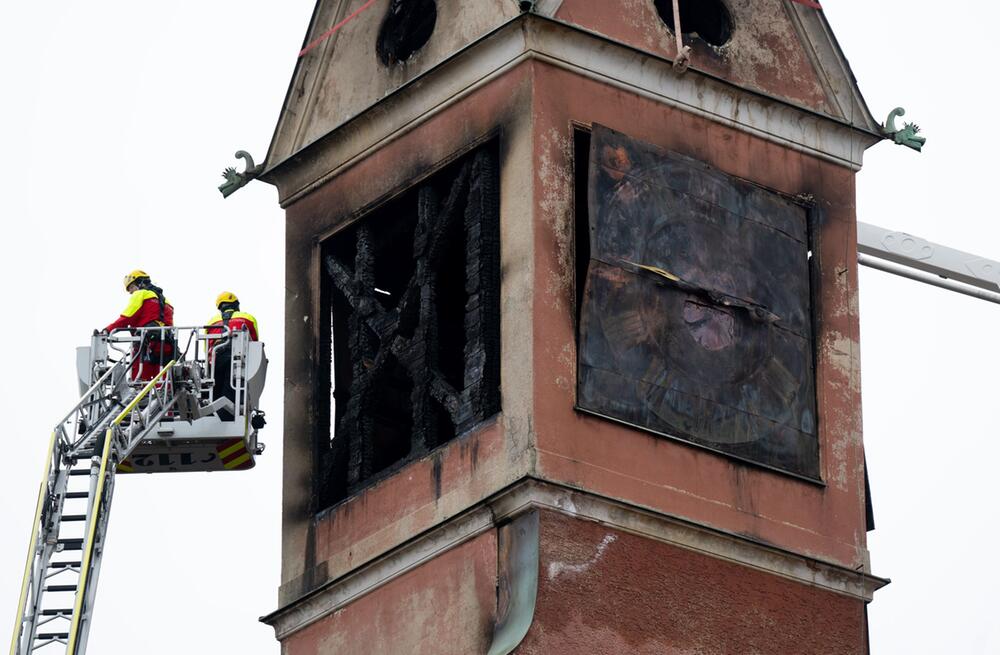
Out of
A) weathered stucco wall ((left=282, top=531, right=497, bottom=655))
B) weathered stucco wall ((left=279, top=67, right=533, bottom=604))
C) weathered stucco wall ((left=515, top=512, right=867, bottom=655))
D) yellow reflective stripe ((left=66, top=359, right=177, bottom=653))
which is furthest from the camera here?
yellow reflective stripe ((left=66, top=359, right=177, bottom=653))

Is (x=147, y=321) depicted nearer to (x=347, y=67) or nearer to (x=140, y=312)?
(x=140, y=312)

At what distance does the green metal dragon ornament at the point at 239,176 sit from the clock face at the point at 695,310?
17.6ft

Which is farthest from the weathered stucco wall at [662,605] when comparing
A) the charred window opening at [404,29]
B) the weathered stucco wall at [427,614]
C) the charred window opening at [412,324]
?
the charred window opening at [404,29]

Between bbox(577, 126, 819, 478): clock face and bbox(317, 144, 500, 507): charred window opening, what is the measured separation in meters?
1.19

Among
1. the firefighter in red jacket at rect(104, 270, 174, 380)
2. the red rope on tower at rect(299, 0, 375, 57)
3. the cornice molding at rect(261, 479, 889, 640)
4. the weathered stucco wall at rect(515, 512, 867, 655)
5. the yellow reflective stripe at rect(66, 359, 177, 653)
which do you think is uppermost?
the red rope on tower at rect(299, 0, 375, 57)

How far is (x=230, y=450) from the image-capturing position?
4169 cm

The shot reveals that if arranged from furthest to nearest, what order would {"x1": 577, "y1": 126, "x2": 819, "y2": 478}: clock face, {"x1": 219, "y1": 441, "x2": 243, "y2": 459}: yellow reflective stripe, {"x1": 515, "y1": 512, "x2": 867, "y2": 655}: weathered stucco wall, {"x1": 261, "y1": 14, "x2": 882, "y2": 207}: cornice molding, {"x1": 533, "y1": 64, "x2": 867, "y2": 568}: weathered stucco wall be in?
{"x1": 219, "y1": 441, "x2": 243, "y2": 459}: yellow reflective stripe < {"x1": 261, "y1": 14, "x2": 882, "y2": 207}: cornice molding < {"x1": 577, "y1": 126, "x2": 819, "y2": 478}: clock face < {"x1": 533, "y1": 64, "x2": 867, "y2": 568}: weathered stucco wall < {"x1": 515, "y1": 512, "x2": 867, "y2": 655}: weathered stucco wall

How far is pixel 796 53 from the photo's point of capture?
40.0 meters

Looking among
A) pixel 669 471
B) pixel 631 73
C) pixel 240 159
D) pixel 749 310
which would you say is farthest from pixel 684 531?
pixel 240 159

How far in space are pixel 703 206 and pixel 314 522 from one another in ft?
18.9

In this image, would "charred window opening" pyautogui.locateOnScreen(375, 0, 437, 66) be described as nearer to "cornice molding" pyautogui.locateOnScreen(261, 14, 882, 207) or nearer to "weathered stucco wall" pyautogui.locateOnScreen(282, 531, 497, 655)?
"cornice molding" pyautogui.locateOnScreen(261, 14, 882, 207)

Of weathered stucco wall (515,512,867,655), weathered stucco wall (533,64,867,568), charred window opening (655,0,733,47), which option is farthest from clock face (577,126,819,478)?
charred window opening (655,0,733,47)

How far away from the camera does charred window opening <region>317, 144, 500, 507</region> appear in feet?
122

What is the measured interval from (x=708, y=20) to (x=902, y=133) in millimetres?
2695
